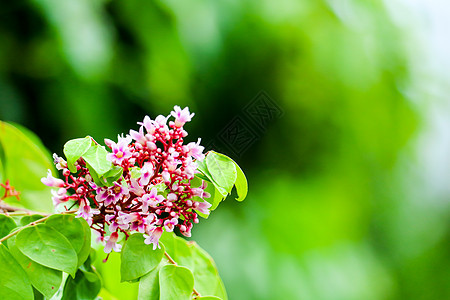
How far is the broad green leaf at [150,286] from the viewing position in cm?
40

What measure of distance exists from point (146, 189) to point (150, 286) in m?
0.09

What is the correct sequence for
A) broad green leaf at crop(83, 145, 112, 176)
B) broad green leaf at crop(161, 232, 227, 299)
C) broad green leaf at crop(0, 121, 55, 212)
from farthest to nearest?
broad green leaf at crop(0, 121, 55, 212) → broad green leaf at crop(161, 232, 227, 299) → broad green leaf at crop(83, 145, 112, 176)

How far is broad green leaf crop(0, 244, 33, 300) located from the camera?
368 mm

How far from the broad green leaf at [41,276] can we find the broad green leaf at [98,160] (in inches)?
3.8

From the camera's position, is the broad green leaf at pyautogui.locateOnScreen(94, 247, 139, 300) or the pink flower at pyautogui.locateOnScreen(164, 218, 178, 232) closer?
the pink flower at pyautogui.locateOnScreen(164, 218, 178, 232)

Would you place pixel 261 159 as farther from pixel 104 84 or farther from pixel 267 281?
pixel 104 84

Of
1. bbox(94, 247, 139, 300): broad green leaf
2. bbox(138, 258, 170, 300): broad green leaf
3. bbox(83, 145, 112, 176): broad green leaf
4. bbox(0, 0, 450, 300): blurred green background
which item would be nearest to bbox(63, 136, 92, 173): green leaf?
bbox(83, 145, 112, 176): broad green leaf

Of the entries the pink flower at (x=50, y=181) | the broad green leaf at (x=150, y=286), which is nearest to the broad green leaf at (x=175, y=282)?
the broad green leaf at (x=150, y=286)

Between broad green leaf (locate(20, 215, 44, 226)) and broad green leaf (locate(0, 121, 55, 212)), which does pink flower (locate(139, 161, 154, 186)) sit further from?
broad green leaf (locate(0, 121, 55, 212))

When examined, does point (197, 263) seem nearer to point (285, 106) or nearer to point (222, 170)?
point (222, 170)

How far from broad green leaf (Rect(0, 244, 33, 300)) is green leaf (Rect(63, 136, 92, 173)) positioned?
0.09 m

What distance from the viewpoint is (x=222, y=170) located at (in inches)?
15.5

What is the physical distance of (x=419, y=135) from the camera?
77.2 inches

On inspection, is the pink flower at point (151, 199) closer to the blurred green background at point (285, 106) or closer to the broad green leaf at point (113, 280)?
the broad green leaf at point (113, 280)
